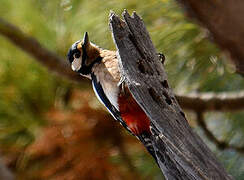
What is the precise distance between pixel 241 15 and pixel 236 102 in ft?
1.48

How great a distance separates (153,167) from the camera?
1.51 meters

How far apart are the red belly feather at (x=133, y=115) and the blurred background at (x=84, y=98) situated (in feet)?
0.95

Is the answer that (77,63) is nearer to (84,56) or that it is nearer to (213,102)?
(84,56)

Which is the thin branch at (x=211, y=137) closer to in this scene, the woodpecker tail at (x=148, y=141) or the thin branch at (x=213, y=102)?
the thin branch at (x=213, y=102)

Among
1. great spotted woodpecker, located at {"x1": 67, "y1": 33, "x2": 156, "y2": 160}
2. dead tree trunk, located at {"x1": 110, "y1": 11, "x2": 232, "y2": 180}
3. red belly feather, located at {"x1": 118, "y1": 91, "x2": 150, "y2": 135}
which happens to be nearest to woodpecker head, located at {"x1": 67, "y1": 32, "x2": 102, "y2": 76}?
great spotted woodpecker, located at {"x1": 67, "y1": 33, "x2": 156, "y2": 160}

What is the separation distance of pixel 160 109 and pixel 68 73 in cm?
54

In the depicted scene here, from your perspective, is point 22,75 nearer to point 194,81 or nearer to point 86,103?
point 86,103

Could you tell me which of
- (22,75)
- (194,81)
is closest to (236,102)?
(194,81)

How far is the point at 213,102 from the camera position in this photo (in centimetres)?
134

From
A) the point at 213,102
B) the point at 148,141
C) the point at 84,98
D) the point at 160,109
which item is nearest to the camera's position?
the point at 160,109

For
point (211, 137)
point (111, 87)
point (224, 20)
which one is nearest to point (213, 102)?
point (211, 137)

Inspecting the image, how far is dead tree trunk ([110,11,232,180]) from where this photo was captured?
843mm

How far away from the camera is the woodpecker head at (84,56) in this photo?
121 centimetres

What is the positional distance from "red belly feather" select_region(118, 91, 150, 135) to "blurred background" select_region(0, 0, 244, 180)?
290 mm
